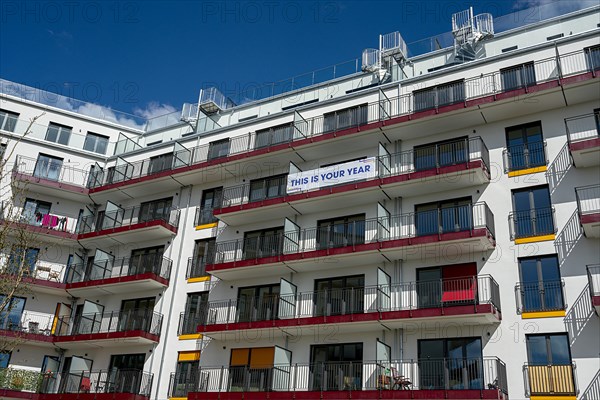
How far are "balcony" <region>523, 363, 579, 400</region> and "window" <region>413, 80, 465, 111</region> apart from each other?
11.7m

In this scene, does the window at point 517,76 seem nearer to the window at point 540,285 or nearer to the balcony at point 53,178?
the window at point 540,285

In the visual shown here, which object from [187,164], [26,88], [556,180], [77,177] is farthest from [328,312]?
[26,88]

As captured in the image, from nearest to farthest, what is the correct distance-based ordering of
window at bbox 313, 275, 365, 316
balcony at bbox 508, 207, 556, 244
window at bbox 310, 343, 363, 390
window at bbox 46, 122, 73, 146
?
balcony at bbox 508, 207, 556, 244, window at bbox 310, 343, 363, 390, window at bbox 313, 275, 365, 316, window at bbox 46, 122, 73, 146

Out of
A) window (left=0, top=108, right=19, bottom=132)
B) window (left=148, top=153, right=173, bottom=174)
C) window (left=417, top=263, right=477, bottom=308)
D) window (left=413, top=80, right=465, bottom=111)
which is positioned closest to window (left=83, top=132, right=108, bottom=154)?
window (left=0, top=108, right=19, bottom=132)

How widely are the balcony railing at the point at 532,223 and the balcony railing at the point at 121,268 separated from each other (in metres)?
17.4

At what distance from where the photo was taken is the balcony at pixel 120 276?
3078 centimetres

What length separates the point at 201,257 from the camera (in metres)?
30.9

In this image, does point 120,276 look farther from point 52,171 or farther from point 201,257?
point 52,171

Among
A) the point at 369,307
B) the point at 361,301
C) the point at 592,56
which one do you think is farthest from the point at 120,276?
the point at 592,56

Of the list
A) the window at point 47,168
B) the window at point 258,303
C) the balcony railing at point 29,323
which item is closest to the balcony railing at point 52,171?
the window at point 47,168

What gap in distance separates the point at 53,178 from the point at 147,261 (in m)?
8.92

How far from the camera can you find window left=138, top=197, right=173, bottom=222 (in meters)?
33.7

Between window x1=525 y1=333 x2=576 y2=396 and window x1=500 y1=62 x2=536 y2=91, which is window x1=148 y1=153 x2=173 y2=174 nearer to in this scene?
window x1=500 y1=62 x2=536 y2=91

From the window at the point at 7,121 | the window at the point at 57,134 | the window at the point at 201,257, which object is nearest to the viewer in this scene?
the window at the point at 201,257
